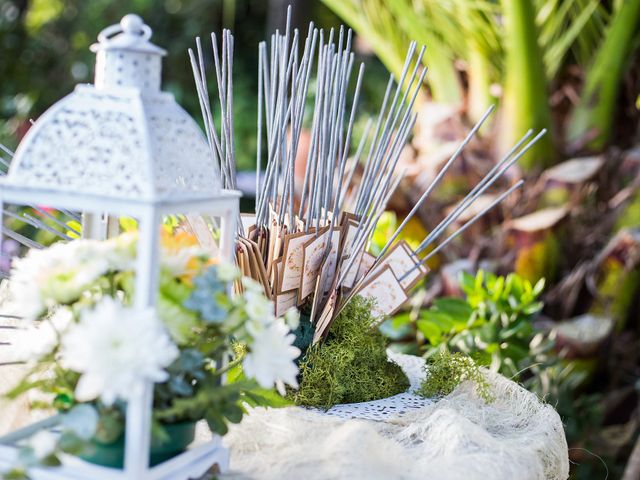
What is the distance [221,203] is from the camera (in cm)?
80

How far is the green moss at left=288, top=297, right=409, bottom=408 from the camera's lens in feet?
3.22

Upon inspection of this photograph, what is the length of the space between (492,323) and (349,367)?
0.40 metres

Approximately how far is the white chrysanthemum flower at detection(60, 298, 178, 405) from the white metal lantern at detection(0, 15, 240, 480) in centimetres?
4

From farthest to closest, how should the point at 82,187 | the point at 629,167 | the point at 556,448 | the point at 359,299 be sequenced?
the point at 629,167
the point at 359,299
the point at 556,448
the point at 82,187

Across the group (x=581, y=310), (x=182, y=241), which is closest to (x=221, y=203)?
(x=182, y=241)

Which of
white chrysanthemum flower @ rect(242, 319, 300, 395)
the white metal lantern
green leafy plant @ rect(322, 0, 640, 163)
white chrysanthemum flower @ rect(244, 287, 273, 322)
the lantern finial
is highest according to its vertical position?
green leafy plant @ rect(322, 0, 640, 163)

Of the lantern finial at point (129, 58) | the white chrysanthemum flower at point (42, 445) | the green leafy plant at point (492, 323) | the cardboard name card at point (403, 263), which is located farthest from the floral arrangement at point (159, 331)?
the green leafy plant at point (492, 323)

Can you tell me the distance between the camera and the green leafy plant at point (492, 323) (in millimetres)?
1337

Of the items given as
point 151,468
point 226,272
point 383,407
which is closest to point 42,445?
point 151,468

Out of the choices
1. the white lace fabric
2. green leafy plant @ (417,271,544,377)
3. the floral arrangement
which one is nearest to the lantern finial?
the floral arrangement

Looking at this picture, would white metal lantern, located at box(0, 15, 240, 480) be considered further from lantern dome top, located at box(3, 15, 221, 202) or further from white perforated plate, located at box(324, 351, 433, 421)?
white perforated plate, located at box(324, 351, 433, 421)

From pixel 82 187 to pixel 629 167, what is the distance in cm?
137

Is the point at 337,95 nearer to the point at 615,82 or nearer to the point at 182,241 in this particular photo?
the point at 182,241

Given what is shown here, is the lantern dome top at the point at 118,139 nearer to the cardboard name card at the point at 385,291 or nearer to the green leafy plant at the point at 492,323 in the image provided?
the cardboard name card at the point at 385,291
